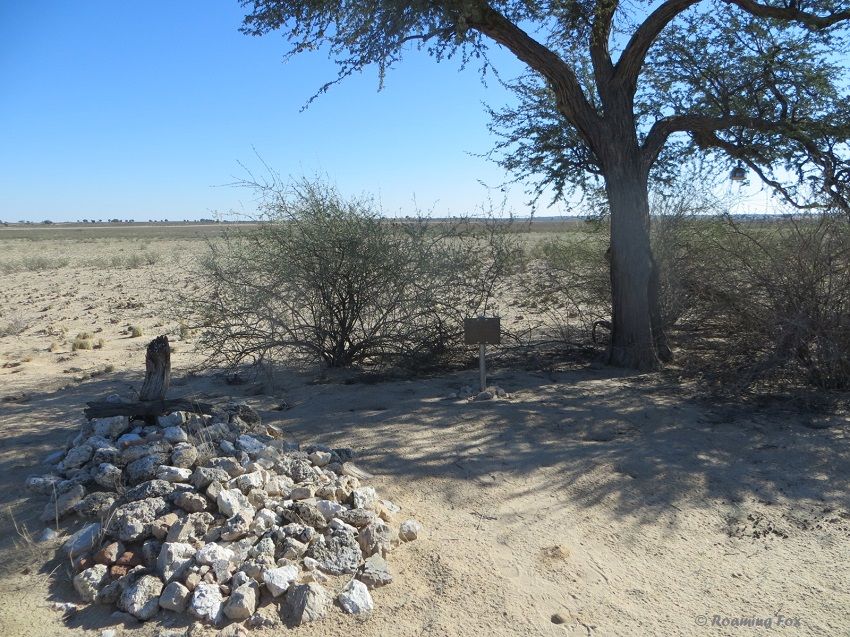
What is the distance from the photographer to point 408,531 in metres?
4.15

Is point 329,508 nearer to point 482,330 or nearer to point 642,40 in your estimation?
point 482,330

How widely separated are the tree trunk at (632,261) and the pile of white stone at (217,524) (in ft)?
14.7

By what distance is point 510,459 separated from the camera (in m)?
5.48

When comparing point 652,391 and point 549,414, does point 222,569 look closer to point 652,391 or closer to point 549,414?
point 549,414

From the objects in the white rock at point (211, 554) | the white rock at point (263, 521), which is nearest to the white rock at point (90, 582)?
the white rock at point (211, 554)

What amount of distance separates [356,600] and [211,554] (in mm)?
797

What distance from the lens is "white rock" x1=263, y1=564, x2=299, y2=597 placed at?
11.4 feet

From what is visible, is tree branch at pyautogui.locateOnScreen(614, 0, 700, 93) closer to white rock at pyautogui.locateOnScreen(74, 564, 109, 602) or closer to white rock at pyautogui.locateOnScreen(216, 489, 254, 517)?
white rock at pyautogui.locateOnScreen(216, 489, 254, 517)

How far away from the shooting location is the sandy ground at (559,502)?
347cm

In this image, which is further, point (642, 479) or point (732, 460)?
point (732, 460)

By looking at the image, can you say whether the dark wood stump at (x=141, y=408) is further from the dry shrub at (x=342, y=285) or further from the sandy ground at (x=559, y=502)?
the dry shrub at (x=342, y=285)

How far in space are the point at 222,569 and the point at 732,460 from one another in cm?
389

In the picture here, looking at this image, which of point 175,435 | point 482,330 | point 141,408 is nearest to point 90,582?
point 175,435

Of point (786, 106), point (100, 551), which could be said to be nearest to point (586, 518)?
point (100, 551)
